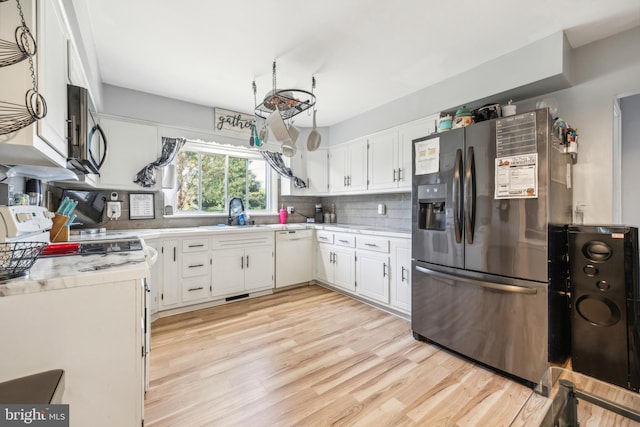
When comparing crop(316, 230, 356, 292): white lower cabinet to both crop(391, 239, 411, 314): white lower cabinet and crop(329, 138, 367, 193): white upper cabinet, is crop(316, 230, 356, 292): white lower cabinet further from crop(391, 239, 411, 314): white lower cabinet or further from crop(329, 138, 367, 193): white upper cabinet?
crop(329, 138, 367, 193): white upper cabinet

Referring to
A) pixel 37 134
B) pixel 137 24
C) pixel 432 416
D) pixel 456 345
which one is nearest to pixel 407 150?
pixel 456 345

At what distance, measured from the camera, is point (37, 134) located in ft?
3.38

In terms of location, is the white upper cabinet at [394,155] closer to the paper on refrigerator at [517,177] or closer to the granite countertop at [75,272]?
the paper on refrigerator at [517,177]

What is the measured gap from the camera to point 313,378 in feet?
6.25

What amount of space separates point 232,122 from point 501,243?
11.4 ft

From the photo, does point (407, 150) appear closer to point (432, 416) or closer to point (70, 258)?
point (432, 416)

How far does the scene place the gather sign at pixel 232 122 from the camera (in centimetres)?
368

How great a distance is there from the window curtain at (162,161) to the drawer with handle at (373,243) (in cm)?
250

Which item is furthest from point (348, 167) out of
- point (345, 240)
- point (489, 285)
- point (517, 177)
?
point (489, 285)

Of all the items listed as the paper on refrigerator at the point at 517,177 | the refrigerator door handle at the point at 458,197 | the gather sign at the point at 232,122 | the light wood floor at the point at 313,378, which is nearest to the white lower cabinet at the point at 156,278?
the light wood floor at the point at 313,378

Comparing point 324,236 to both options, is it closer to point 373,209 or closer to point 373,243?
point 373,209

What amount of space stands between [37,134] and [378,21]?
6.75ft

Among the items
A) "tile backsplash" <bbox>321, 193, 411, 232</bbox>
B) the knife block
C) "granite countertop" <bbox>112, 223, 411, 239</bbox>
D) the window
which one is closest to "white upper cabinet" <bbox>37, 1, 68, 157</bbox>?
the knife block

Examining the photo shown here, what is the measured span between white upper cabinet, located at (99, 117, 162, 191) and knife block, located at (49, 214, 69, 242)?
120 cm
